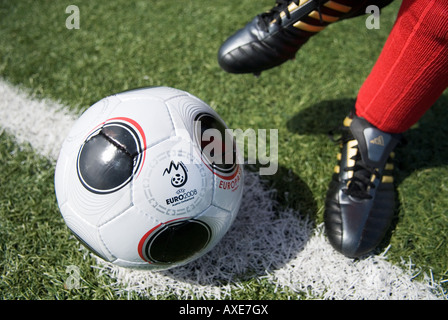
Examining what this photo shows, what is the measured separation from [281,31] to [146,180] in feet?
4.27

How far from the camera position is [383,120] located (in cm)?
201

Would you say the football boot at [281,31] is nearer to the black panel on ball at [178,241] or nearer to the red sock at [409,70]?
the red sock at [409,70]

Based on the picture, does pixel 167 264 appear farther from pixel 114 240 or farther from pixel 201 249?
pixel 114 240

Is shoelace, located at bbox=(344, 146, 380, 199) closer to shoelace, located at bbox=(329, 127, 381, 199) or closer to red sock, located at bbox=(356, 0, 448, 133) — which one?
shoelace, located at bbox=(329, 127, 381, 199)

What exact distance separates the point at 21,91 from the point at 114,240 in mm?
1858

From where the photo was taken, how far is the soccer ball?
154 centimetres

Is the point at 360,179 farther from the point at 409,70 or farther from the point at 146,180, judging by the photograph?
the point at 146,180

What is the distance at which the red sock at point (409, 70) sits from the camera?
62.0 inches

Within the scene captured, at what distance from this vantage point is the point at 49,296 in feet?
6.30

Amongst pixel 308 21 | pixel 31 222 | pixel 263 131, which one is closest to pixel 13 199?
pixel 31 222

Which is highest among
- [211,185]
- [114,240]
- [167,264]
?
[211,185]

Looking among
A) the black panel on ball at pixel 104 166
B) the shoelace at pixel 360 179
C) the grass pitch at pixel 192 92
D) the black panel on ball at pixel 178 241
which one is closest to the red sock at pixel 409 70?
the shoelace at pixel 360 179

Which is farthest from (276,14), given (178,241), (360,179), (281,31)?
(178,241)

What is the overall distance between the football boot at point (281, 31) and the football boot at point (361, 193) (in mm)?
573
